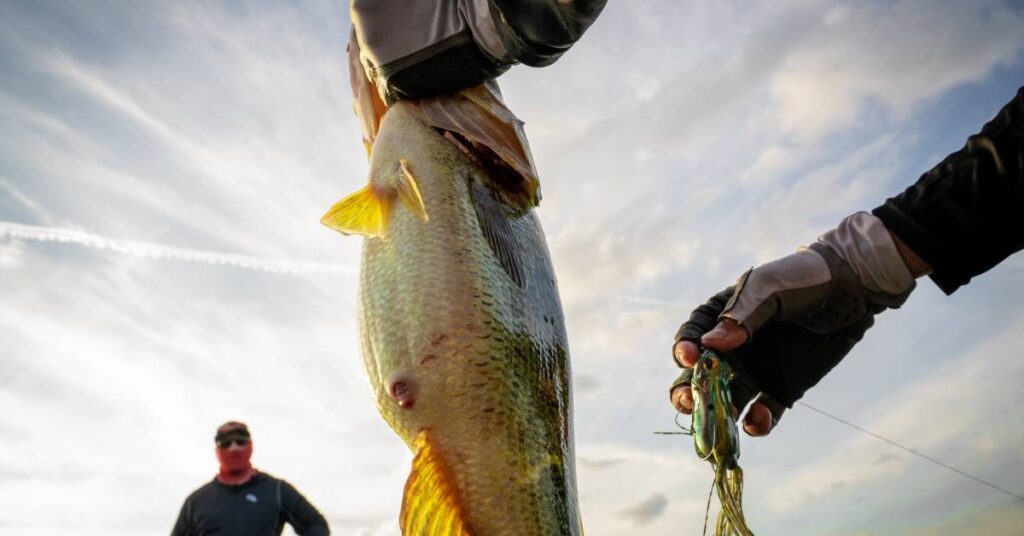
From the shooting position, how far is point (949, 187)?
3734 millimetres

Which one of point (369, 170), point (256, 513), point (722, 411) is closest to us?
point (369, 170)

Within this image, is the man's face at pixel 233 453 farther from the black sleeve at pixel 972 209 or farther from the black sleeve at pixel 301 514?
the black sleeve at pixel 972 209

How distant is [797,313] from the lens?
3959 millimetres

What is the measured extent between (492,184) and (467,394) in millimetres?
1081

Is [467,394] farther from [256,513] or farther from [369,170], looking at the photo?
[256,513]

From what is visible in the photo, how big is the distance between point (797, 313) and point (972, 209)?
96 cm

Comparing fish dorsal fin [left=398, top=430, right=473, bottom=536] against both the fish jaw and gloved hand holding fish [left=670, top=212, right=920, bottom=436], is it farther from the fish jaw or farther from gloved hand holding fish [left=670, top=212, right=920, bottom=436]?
gloved hand holding fish [left=670, top=212, right=920, bottom=436]

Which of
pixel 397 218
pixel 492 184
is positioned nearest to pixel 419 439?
pixel 397 218

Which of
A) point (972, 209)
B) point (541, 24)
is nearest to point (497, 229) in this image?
point (541, 24)

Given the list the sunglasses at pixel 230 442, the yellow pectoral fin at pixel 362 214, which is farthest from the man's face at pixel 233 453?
the yellow pectoral fin at pixel 362 214

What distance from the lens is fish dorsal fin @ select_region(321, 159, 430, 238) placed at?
9.82ft

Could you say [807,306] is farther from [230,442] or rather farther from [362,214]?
[230,442]

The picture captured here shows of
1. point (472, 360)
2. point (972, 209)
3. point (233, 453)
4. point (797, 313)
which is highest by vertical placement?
point (233, 453)

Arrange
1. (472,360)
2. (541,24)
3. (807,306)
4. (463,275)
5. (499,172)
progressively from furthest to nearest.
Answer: (807,306) → (499,172) → (463,275) → (472,360) → (541,24)
